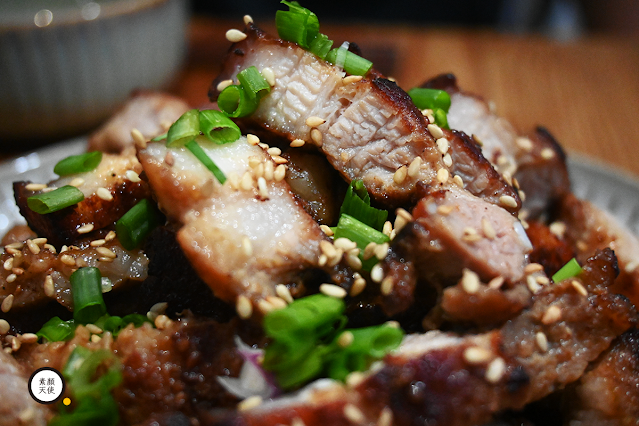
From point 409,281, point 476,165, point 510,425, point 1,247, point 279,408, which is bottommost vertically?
point 1,247

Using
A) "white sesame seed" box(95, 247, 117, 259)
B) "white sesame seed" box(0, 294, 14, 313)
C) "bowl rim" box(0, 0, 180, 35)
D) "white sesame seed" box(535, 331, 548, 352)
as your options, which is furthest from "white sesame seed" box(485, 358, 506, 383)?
"bowl rim" box(0, 0, 180, 35)

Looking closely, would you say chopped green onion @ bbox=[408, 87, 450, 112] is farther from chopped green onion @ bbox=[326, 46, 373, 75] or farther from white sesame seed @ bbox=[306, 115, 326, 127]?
white sesame seed @ bbox=[306, 115, 326, 127]

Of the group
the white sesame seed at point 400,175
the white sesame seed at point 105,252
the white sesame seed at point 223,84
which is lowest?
the white sesame seed at point 105,252

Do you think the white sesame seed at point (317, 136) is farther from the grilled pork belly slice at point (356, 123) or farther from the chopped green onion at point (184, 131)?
the chopped green onion at point (184, 131)

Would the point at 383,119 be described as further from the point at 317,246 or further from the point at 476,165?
the point at 317,246

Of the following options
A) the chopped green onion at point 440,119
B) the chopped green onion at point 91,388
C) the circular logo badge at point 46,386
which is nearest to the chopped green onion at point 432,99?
the chopped green onion at point 440,119

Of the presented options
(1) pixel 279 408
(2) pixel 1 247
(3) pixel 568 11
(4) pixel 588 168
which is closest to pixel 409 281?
(1) pixel 279 408
